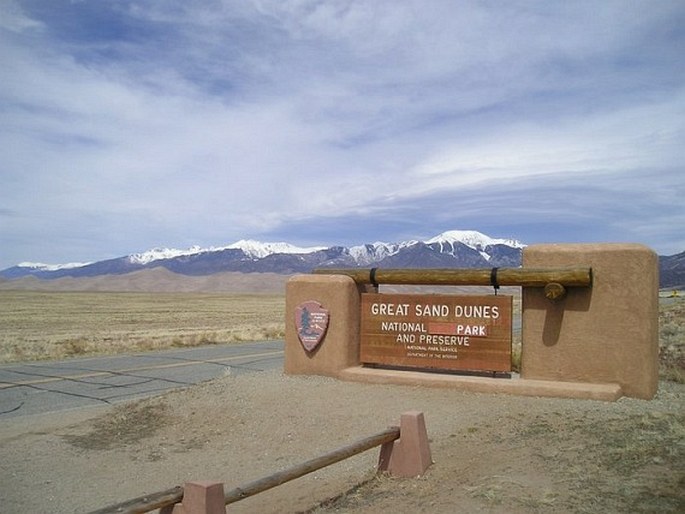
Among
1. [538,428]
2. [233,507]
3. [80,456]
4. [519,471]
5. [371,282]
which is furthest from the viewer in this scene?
[371,282]

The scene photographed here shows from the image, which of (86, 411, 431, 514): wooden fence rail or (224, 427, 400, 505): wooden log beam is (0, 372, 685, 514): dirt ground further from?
(224, 427, 400, 505): wooden log beam

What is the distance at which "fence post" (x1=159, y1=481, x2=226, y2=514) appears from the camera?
5359 mm

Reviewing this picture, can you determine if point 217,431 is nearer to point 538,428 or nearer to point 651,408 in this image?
point 538,428

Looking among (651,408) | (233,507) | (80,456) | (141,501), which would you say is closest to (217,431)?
(80,456)

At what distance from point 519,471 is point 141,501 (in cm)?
380

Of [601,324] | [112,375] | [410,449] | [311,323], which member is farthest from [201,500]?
[112,375]

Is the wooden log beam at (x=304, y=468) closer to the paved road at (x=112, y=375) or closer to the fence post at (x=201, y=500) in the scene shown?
the fence post at (x=201, y=500)

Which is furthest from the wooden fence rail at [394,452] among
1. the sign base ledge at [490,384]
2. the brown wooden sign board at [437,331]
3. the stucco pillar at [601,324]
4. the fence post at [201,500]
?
the brown wooden sign board at [437,331]

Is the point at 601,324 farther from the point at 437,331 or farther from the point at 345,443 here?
the point at 345,443

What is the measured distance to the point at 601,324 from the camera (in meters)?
10.4

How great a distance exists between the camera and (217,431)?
10570mm

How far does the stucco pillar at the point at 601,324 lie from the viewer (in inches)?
401

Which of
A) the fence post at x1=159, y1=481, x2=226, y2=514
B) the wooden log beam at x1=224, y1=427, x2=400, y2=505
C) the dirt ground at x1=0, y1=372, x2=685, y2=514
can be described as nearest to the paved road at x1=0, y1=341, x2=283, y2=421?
the dirt ground at x1=0, y1=372, x2=685, y2=514

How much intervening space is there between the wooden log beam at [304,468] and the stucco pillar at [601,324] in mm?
4199
